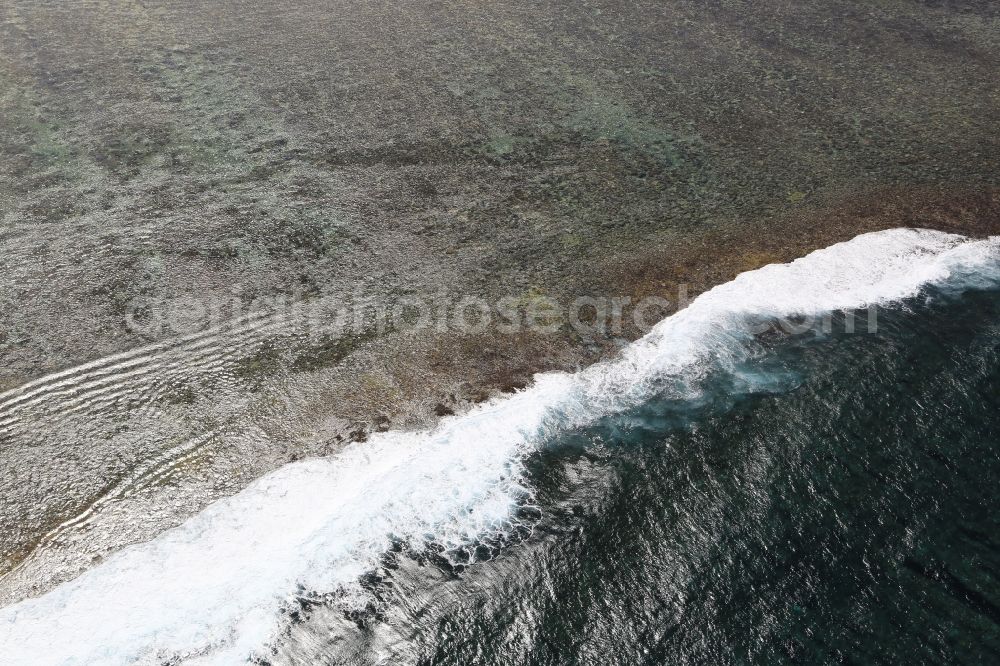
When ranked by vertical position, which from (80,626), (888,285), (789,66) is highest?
(789,66)

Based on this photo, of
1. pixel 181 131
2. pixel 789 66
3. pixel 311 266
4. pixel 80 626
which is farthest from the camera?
pixel 789 66

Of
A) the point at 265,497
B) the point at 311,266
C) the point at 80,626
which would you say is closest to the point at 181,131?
the point at 311,266

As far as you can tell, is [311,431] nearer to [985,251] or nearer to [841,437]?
[841,437]
